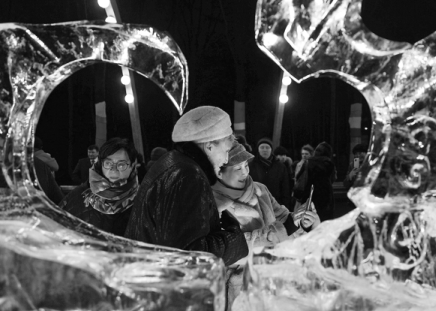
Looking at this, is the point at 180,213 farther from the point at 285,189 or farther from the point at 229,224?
the point at 285,189

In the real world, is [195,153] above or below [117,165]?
above

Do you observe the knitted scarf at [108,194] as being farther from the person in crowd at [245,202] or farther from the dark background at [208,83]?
the dark background at [208,83]

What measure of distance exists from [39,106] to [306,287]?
69 centimetres

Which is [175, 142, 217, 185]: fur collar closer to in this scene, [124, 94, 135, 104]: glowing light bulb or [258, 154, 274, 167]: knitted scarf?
[258, 154, 274, 167]: knitted scarf

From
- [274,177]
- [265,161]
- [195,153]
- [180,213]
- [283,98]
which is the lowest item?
[274,177]

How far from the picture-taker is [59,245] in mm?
1052

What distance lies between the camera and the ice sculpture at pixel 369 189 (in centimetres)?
108

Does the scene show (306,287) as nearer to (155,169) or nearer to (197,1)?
(155,169)

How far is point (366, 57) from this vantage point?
1.12 meters

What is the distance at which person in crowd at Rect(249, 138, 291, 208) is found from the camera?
16.7 ft

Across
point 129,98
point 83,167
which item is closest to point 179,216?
point 83,167

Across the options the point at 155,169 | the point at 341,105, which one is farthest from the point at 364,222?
the point at 341,105

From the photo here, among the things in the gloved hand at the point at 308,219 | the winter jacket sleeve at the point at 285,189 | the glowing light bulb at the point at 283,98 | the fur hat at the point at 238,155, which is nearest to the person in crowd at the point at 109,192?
the fur hat at the point at 238,155

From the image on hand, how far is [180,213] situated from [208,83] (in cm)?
685
